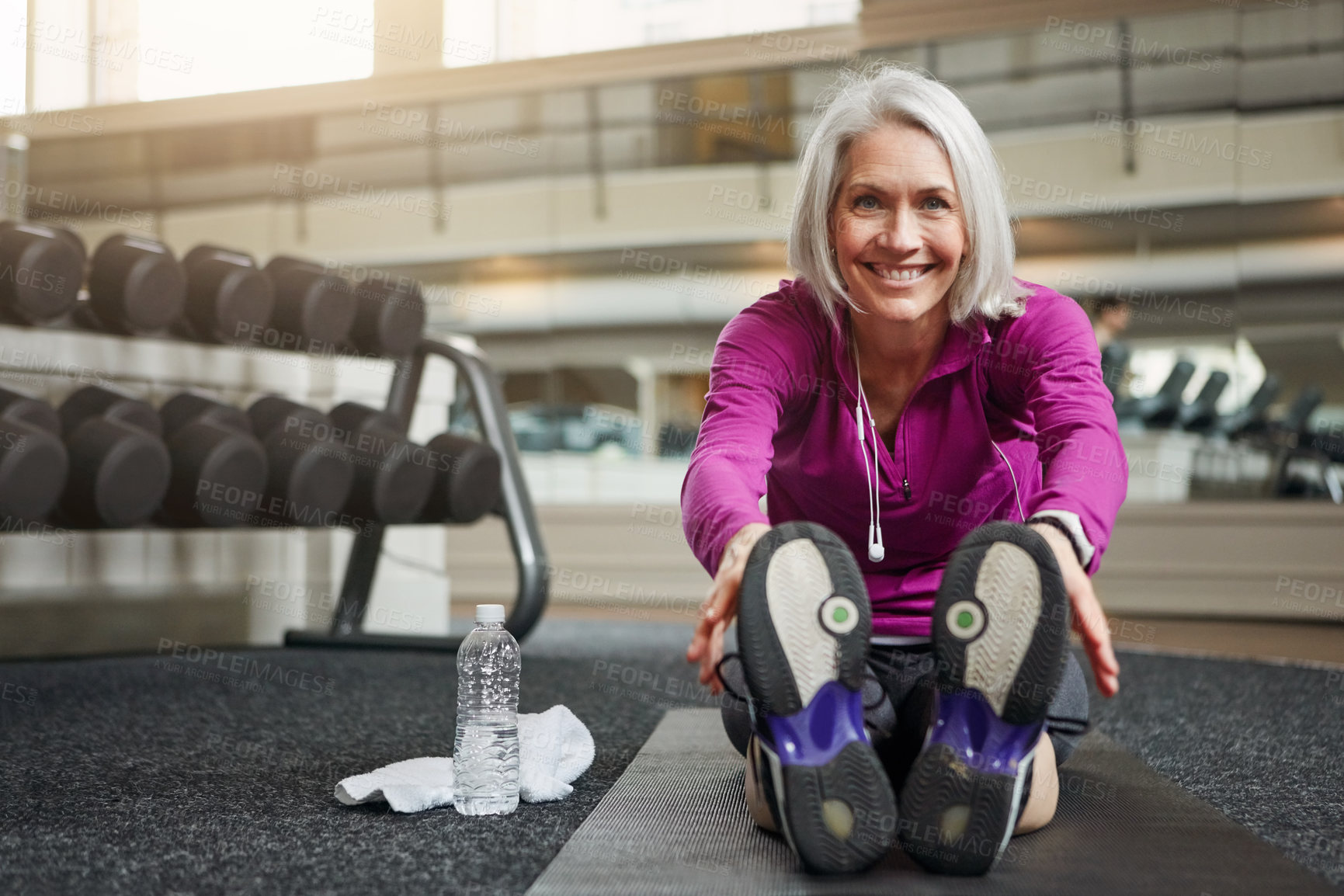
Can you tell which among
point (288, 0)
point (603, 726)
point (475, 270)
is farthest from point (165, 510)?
point (288, 0)

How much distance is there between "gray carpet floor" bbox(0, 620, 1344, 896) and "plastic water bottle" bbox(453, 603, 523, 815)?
33 mm

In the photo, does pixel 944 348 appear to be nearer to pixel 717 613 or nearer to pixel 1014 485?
pixel 1014 485

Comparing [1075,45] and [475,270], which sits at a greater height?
[1075,45]

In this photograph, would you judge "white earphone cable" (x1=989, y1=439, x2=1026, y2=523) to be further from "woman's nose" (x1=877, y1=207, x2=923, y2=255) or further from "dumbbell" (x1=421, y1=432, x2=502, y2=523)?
"dumbbell" (x1=421, y1=432, x2=502, y2=523)

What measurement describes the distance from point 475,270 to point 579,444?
96 centimetres

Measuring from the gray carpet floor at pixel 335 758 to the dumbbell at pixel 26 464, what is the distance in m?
0.36

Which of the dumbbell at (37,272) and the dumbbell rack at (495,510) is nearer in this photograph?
the dumbbell at (37,272)

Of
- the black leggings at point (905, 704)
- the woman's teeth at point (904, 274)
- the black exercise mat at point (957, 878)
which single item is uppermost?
the woman's teeth at point (904, 274)

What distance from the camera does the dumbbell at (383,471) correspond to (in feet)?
7.91

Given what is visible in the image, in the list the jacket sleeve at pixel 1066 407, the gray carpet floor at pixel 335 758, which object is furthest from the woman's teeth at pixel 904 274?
the gray carpet floor at pixel 335 758

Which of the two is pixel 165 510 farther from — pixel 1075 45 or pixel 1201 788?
pixel 1075 45

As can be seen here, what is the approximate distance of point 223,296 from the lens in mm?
2371

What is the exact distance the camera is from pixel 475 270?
5148 millimetres

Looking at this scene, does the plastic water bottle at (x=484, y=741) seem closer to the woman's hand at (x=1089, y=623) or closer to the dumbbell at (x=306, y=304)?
the woman's hand at (x=1089, y=623)
